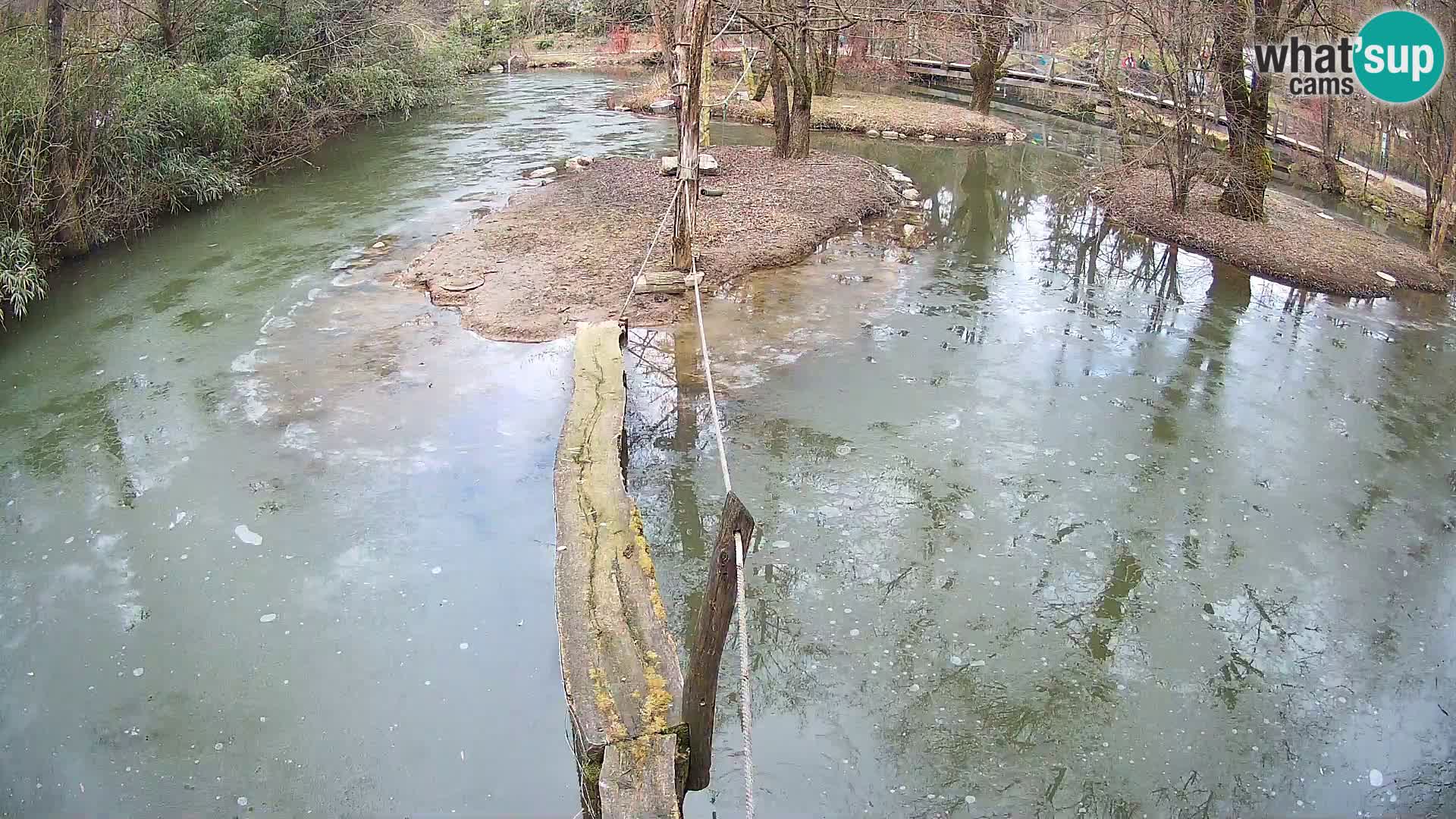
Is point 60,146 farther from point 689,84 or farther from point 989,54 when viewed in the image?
point 989,54

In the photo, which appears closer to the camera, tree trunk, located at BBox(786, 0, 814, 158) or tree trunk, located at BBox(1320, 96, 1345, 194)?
tree trunk, located at BBox(1320, 96, 1345, 194)

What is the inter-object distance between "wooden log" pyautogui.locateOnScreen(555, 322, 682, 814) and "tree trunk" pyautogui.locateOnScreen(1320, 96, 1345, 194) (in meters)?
12.2

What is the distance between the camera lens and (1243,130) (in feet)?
35.6

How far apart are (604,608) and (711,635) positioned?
0.93 m

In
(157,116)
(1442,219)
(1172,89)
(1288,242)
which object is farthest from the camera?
(157,116)

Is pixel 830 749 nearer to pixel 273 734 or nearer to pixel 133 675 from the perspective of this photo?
pixel 273 734

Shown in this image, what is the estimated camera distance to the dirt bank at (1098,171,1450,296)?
9766mm

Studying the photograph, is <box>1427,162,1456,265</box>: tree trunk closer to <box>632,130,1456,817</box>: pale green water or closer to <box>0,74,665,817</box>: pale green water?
<box>632,130,1456,817</box>: pale green water

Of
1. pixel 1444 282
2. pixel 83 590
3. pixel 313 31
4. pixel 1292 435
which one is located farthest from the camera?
pixel 313 31

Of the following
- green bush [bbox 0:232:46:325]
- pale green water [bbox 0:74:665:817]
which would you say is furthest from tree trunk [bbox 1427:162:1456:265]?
green bush [bbox 0:232:46:325]

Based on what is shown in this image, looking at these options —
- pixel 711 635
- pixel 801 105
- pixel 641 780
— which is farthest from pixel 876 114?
pixel 641 780

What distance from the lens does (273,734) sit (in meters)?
4.13

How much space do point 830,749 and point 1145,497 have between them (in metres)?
2.95

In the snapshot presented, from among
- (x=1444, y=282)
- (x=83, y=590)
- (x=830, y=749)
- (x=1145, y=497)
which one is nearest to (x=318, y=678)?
(x=83, y=590)
